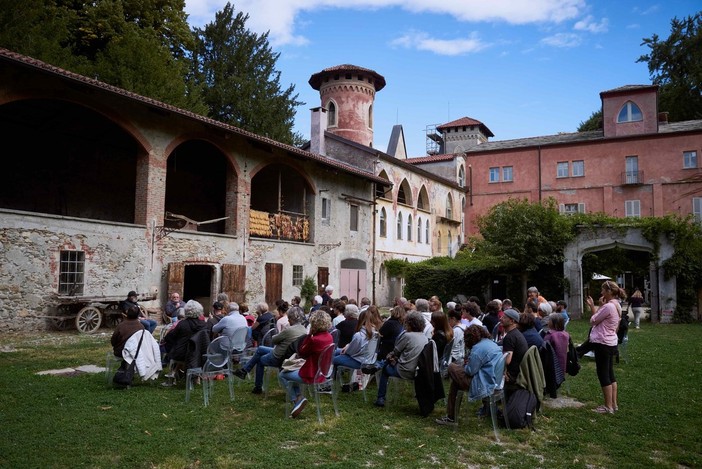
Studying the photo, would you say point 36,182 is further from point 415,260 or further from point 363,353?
point 415,260

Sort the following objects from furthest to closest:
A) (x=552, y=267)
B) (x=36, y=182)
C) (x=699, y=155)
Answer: (x=699, y=155)
(x=552, y=267)
(x=36, y=182)

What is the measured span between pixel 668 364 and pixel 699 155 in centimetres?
2695

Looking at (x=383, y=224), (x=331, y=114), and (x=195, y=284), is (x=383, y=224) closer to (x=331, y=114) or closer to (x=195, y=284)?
(x=331, y=114)

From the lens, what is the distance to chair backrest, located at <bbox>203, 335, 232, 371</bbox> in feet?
22.3

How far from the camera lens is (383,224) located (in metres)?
28.2

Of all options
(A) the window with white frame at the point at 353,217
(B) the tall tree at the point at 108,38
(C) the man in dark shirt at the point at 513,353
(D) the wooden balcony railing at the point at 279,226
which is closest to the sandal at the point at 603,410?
(C) the man in dark shirt at the point at 513,353

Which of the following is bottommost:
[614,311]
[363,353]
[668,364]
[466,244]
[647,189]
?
[668,364]

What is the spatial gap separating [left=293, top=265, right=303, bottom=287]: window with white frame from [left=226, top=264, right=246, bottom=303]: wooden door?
3.24 m

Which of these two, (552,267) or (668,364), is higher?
(552,267)

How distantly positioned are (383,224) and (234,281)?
12.1 metres

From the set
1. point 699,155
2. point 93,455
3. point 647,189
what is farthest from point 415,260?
point 93,455

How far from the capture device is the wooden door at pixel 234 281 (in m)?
17.5

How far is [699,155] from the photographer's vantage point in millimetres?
31312

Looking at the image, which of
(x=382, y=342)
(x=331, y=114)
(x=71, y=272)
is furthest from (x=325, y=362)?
(x=331, y=114)
